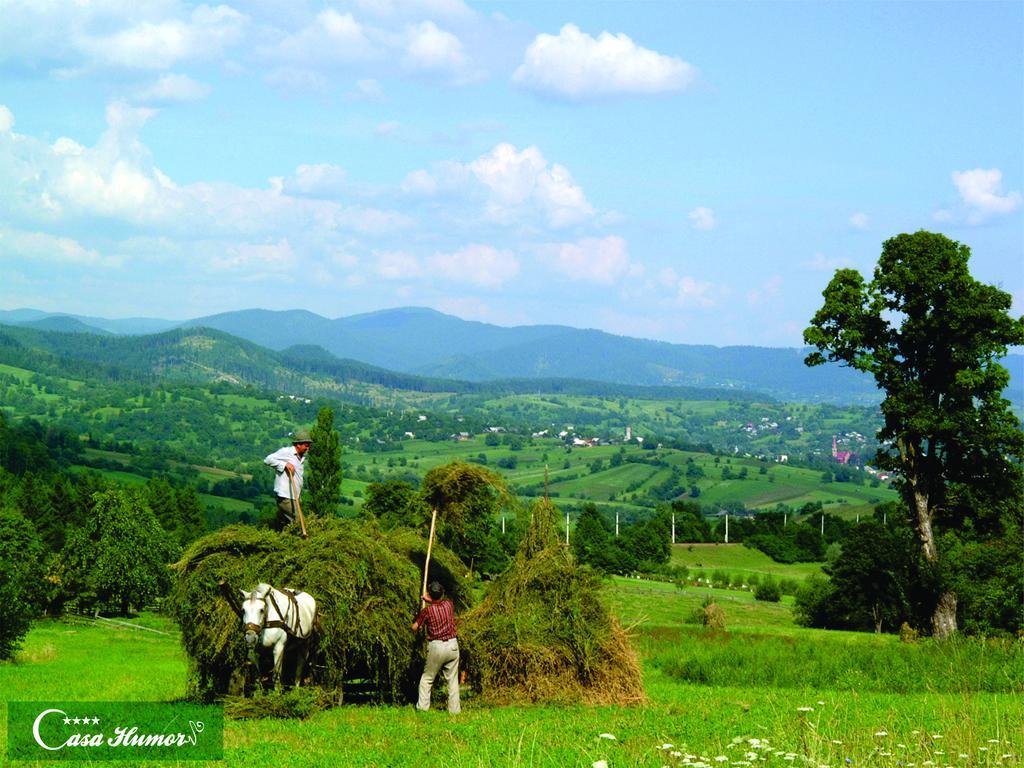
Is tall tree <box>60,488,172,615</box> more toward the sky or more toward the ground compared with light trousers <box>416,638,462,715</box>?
more toward the ground

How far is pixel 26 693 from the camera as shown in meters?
19.8

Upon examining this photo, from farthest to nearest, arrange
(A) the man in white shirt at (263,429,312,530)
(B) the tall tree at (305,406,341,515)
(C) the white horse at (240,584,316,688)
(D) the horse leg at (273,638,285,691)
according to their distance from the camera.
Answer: (B) the tall tree at (305,406,341,515), (A) the man in white shirt at (263,429,312,530), (D) the horse leg at (273,638,285,691), (C) the white horse at (240,584,316,688)

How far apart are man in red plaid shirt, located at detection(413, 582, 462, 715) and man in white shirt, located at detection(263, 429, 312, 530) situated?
8.93ft

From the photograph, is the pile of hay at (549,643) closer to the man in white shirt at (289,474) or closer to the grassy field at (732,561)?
the man in white shirt at (289,474)

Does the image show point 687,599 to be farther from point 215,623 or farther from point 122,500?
point 215,623

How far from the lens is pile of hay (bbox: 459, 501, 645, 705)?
1631cm

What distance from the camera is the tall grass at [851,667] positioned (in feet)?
65.9

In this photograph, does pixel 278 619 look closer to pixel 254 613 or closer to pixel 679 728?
pixel 254 613

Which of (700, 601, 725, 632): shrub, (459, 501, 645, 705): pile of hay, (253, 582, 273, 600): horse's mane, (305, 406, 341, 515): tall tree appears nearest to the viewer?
(253, 582, 273, 600): horse's mane

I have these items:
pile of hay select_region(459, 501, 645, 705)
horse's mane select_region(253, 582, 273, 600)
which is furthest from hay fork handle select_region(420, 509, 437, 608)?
horse's mane select_region(253, 582, 273, 600)

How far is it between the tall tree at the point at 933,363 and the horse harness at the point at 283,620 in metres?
24.6

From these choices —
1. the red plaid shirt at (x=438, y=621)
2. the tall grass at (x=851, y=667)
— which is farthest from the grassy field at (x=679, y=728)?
the red plaid shirt at (x=438, y=621)

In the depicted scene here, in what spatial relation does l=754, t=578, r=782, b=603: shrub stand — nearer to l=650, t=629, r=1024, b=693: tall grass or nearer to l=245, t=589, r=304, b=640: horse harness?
l=650, t=629, r=1024, b=693: tall grass

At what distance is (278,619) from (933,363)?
27.7 meters
